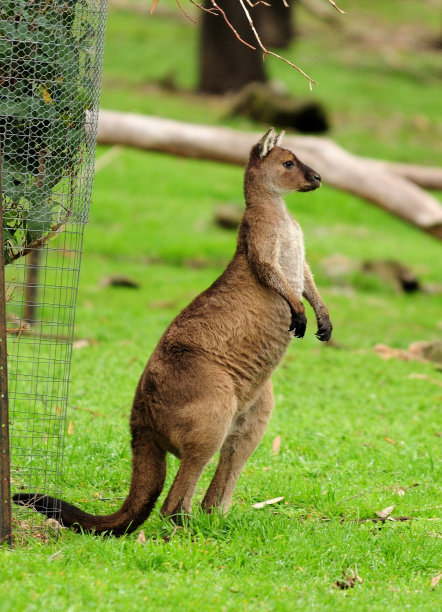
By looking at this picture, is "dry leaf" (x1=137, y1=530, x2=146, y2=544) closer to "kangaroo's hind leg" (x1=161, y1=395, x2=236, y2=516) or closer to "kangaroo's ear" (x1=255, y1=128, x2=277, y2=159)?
"kangaroo's hind leg" (x1=161, y1=395, x2=236, y2=516)

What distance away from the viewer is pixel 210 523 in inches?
187

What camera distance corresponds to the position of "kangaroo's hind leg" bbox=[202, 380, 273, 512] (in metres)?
5.00

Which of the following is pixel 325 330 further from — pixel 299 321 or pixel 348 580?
pixel 348 580

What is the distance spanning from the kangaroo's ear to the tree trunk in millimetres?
18683

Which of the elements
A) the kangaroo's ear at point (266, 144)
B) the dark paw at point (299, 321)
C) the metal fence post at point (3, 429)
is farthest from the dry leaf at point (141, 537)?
the kangaroo's ear at point (266, 144)

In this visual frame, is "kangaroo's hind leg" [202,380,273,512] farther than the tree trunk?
No

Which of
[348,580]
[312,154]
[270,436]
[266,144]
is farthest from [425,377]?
[348,580]

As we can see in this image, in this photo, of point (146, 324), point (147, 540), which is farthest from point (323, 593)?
point (146, 324)

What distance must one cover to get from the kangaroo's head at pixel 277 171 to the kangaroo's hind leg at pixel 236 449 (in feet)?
3.95

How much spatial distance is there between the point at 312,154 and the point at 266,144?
544 cm

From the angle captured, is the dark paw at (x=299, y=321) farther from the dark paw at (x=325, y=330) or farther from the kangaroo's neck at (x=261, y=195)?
the kangaroo's neck at (x=261, y=195)

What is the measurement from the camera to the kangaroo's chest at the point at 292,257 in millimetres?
5328

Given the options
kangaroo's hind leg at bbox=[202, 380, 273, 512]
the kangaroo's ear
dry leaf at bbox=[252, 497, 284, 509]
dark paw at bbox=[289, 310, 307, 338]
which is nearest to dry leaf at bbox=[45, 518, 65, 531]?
kangaroo's hind leg at bbox=[202, 380, 273, 512]

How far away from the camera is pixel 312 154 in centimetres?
1071
